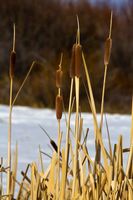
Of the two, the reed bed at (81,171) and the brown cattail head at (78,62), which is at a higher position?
the brown cattail head at (78,62)

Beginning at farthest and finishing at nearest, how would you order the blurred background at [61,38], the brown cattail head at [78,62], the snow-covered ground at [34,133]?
the blurred background at [61,38] → the snow-covered ground at [34,133] → the brown cattail head at [78,62]

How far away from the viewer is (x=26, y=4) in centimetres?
1438

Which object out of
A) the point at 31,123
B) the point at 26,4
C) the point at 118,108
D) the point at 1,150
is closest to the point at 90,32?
the point at 26,4

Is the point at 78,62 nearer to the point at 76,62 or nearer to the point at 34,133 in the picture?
the point at 76,62

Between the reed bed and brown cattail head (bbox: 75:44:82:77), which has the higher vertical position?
brown cattail head (bbox: 75:44:82:77)

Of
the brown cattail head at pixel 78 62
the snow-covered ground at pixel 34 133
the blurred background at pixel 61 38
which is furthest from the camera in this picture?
the blurred background at pixel 61 38

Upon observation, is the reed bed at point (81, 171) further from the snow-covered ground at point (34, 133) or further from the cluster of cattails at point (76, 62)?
the snow-covered ground at point (34, 133)

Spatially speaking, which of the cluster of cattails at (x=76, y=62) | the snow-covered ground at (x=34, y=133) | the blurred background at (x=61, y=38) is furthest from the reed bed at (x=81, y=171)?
the blurred background at (x=61, y=38)

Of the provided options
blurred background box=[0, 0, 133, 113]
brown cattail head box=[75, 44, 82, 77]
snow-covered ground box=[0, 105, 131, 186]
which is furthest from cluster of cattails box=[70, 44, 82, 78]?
blurred background box=[0, 0, 133, 113]

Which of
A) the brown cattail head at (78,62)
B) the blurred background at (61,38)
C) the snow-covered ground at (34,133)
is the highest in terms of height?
the blurred background at (61,38)

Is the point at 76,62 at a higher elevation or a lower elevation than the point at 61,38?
lower

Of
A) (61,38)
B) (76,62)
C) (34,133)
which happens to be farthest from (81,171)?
(61,38)

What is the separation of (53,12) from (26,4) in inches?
25.6

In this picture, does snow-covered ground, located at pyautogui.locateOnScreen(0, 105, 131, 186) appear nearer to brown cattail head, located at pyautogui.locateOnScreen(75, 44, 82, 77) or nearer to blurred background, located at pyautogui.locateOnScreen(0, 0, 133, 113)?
brown cattail head, located at pyautogui.locateOnScreen(75, 44, 82, 77)
